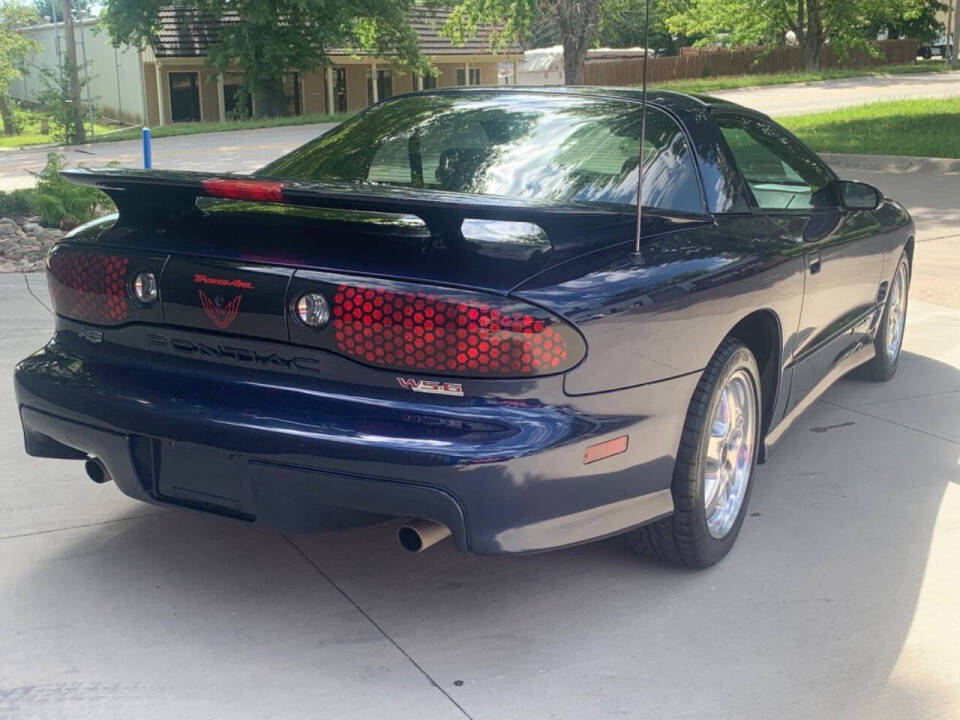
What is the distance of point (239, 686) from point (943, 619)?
2102 mm

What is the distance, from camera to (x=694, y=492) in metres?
3.55

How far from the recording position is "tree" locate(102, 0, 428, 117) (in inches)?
1324

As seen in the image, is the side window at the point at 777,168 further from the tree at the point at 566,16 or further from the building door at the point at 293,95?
the building door at the point at 293,95

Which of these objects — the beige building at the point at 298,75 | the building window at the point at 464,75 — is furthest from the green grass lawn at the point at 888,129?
the building window at the point at 464,75

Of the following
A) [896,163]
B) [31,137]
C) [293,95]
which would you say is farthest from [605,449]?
[31,137]

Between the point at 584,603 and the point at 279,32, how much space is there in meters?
34.4

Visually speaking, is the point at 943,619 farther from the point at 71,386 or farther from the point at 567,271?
the point at 71,386

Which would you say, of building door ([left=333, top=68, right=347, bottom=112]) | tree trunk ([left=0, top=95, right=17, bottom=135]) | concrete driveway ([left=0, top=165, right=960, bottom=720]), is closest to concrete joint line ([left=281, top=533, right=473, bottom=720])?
concrete driveway ([left=0, top=165, right=960, bottom=720])

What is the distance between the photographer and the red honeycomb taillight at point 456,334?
9.86 feet

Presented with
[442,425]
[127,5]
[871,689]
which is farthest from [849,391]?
[127,5]

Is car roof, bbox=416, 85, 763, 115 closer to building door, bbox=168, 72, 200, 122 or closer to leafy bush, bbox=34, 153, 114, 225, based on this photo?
leafy bush, bbox=34, 153, 114, 225

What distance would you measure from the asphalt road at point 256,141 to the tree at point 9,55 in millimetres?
28081

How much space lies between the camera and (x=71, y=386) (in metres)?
3.50

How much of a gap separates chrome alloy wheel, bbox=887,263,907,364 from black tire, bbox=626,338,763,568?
2269 millimetres
